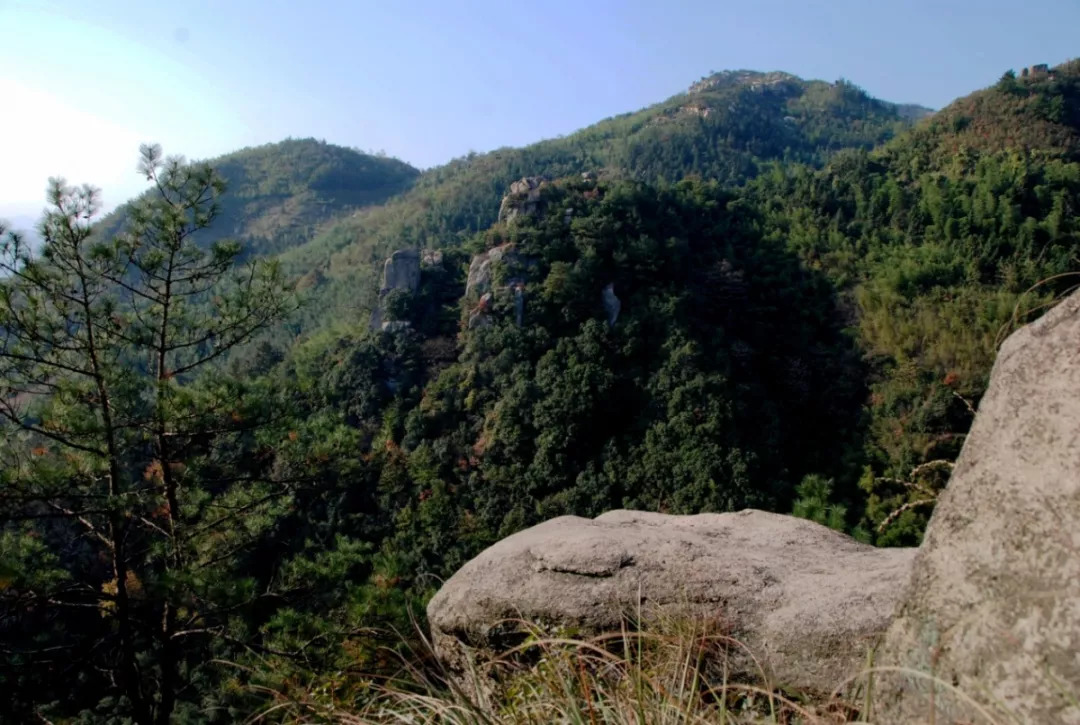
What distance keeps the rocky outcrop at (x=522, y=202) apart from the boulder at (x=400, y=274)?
152 inches

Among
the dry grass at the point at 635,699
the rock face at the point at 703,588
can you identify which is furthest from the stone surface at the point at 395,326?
the dry grass at the point at 635,699

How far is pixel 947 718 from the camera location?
48.8 inches

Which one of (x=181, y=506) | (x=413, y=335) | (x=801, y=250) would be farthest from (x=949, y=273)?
(x=181, y=506)

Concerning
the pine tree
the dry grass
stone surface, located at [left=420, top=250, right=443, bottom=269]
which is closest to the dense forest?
the pine tree

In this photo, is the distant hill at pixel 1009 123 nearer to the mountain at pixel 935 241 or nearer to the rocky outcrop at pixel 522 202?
the mountain at pixel 935 241

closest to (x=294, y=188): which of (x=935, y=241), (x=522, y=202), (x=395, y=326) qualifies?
(x=522, y=202)

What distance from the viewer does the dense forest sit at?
4672 millimetres

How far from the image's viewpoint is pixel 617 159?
55844 mm

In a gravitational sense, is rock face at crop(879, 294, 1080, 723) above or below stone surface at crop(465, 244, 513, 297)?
below

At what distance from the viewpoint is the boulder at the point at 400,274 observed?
24.6 meters

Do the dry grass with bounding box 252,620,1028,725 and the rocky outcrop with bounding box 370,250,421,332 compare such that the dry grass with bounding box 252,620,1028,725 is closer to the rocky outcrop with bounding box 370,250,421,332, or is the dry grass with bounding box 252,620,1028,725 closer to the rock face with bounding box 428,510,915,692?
the rock face with bounding box 428,510,915,692

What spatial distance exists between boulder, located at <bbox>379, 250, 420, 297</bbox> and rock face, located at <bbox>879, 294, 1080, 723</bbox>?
23.9 meters

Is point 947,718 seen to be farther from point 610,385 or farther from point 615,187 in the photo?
point 615,187

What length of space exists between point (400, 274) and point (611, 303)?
26.0 feet
